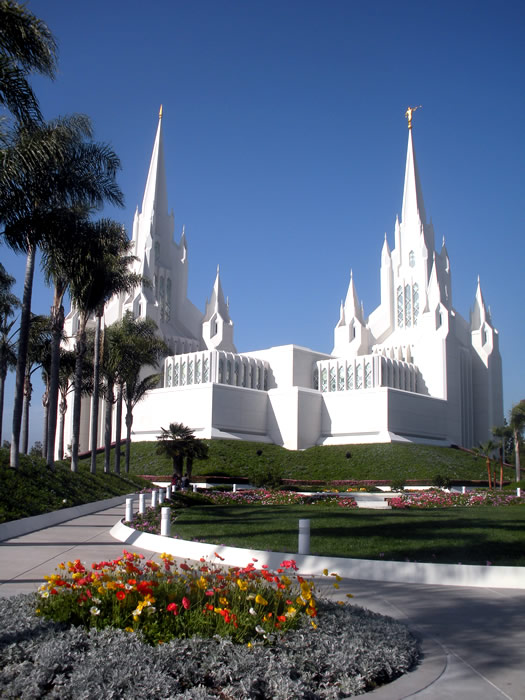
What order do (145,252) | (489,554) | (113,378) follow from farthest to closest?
(145,252), (113,378), (489,554)

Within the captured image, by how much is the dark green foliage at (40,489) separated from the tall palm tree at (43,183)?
103cm

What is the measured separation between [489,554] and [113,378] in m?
25.5

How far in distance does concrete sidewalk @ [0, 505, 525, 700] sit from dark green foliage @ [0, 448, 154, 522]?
3662mm

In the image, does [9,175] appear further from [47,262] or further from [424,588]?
[424,588]

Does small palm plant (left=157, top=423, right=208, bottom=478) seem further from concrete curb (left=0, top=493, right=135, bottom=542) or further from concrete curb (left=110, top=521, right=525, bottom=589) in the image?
concrete curb (left=110, top=521, right=525, bottom=589)

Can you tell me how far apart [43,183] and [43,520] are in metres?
8.49

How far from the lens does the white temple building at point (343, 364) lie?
53750 mm

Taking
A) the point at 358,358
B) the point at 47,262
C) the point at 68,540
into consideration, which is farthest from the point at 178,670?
the point at 358,358

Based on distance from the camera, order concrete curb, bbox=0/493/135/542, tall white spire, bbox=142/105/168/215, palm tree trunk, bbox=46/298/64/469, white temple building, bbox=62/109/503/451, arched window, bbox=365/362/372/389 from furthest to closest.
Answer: tall white spire, bbox=142/105/168/215 < arched window, bbox=365/362/372/389 < white temple building, bbox=62/109/503/451 < palm tree trunk, bbox=46/298/64/469 < concrete curb, bbox=0/493/135/542

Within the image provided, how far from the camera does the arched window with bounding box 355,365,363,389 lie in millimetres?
58250

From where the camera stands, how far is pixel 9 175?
15969 mm

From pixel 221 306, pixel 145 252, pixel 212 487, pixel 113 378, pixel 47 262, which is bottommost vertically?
pixel 212 487

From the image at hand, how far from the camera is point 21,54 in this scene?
12711 millimetres

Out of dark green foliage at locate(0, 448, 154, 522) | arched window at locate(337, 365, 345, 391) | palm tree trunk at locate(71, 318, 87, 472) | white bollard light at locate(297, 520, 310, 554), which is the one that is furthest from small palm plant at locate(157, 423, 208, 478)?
arched window at locate(337, 365, 345, 391)
